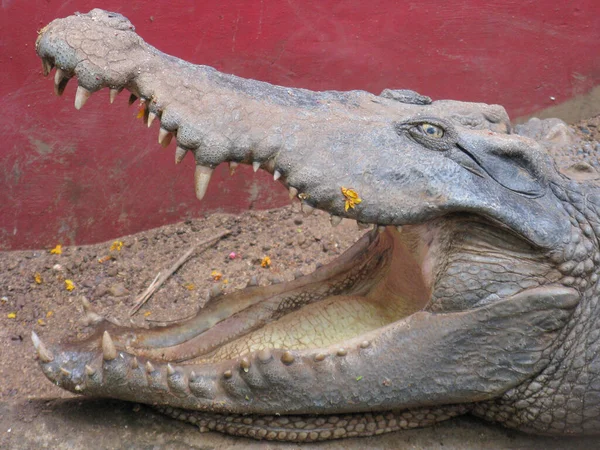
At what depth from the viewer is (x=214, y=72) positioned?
2.22m

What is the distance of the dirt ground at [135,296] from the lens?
239cm

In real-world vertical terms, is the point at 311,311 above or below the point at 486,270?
below

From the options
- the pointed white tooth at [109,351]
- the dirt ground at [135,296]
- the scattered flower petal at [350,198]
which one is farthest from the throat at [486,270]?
the pointed white tooth at [109,351]

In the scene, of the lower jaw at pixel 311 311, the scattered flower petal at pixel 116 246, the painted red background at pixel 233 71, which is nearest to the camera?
the lower jaw at pixel 311 311

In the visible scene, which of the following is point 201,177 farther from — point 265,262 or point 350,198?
point 265,262

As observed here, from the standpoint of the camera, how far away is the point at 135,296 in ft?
11.7

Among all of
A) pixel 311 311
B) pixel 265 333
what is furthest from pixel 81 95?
pixel 311 311

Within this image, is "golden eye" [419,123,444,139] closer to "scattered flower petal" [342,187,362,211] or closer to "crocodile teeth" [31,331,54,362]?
"scattered flower petal" [342,187,362,211]

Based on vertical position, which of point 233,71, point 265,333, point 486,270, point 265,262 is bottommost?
point 265,262

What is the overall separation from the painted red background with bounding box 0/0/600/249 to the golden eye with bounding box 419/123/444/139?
5.03 feet

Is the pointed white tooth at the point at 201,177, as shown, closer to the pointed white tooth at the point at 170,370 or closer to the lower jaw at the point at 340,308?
the pointed white tooth at the point at 170,370

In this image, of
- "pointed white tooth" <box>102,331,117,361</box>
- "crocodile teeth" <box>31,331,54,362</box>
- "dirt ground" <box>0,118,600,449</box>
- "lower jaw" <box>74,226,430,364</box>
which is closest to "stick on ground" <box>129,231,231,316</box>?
"dirt ground" <box>0,118,600,449</box>

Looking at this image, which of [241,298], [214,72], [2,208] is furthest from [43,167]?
[214,72]

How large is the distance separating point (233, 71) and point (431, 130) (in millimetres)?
1564
